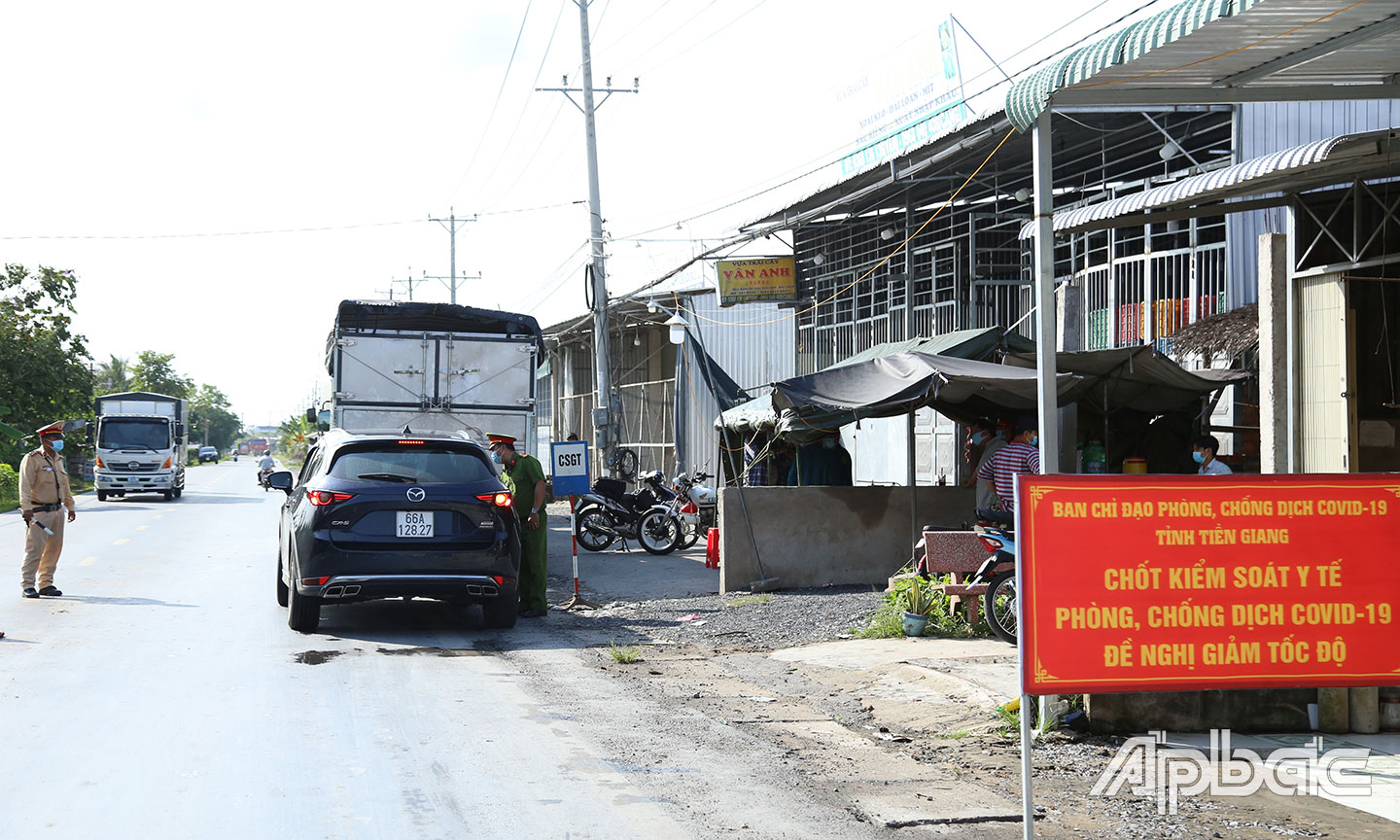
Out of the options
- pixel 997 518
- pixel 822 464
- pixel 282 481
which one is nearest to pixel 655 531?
pixel 822 464

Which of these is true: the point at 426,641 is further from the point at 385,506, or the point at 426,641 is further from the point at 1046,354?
the point at 1046,354

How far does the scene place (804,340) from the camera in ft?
87.8

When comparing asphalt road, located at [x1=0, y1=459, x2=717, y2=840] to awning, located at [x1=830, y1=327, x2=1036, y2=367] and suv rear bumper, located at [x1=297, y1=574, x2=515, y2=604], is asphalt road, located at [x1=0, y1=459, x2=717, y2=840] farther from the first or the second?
awning, located at [x1=830, y1=327, x2=1036, y2=367]

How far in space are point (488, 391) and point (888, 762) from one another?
12791 millimetres

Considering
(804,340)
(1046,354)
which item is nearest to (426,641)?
(1046,354)

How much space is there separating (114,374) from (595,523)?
313ft

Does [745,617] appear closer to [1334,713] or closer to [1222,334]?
[1334,713]

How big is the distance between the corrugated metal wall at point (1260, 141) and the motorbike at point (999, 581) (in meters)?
6.64

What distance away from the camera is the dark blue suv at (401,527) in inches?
391

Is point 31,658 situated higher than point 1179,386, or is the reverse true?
point 1179,386

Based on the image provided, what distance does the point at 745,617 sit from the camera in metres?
11.8

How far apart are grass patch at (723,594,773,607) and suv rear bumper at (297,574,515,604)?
304cm

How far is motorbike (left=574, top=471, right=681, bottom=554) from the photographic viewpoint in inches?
729

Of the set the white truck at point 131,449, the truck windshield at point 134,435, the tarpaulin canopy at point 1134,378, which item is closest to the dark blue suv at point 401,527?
the tarpaulin canopy at point 1134,378
